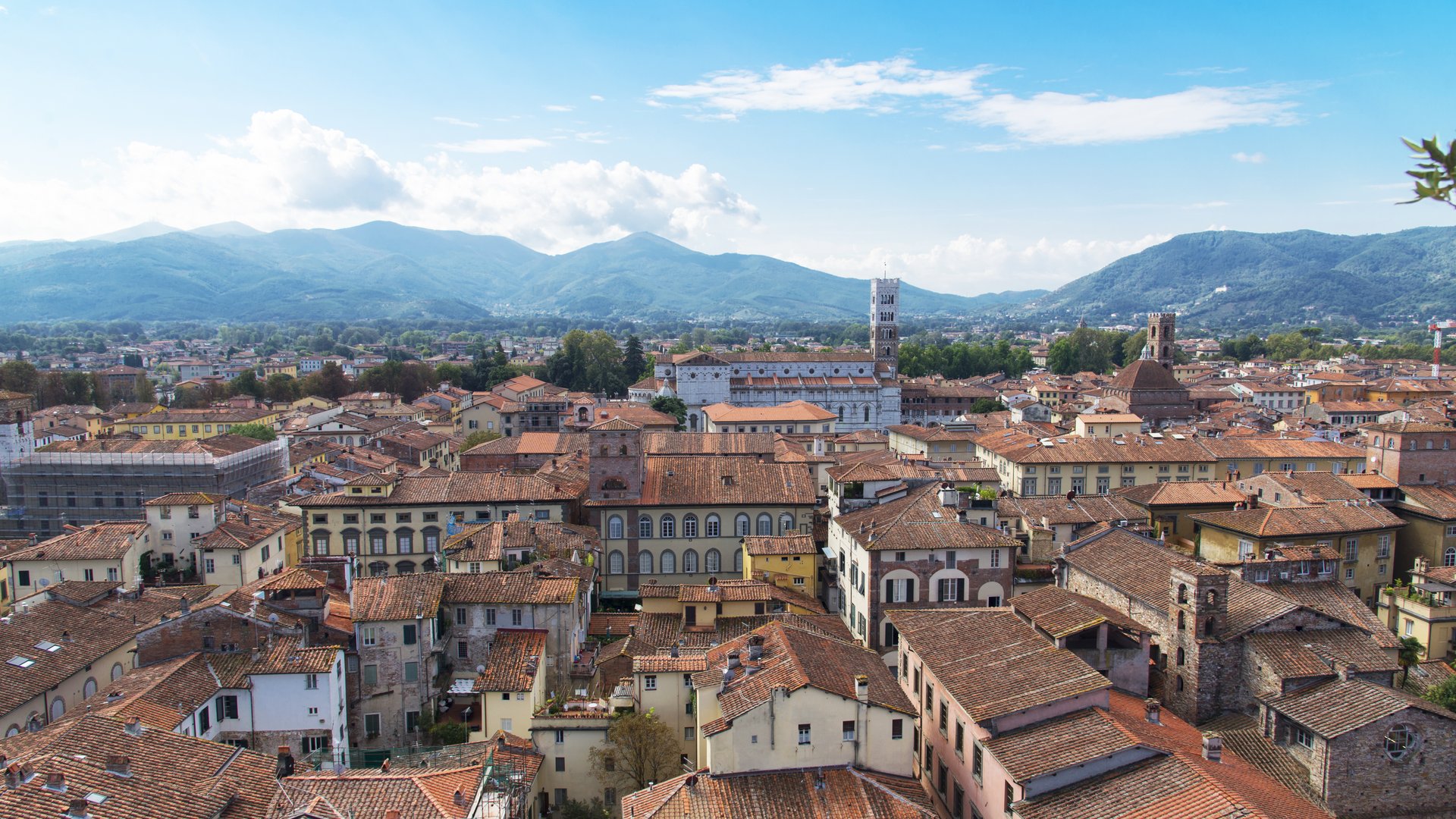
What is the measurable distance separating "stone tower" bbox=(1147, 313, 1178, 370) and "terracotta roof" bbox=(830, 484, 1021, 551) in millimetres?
94012

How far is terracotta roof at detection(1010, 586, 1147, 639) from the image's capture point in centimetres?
2516

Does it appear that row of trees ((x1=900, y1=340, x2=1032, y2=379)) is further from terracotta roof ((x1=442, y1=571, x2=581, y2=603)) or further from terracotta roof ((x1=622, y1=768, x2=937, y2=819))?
terracotta roof ((x1=622, y1=768, x2=937, y2=819))

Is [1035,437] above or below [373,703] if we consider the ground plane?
above

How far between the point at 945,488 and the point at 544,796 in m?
18.9

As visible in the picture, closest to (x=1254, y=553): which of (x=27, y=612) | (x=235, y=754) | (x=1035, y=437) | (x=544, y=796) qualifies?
(x=1035, y=437)

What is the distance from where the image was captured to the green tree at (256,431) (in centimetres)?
7538

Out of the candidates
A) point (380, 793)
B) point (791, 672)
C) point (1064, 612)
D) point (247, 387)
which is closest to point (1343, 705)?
→ point (1064, 612)

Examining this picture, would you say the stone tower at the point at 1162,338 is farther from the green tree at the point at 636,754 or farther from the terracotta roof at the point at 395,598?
the terracotta roof at the point at 395,598

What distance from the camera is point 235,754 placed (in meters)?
20.2

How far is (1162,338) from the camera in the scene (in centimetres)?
11662

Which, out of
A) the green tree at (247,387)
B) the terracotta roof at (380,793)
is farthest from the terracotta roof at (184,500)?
the green tree at (247,387)

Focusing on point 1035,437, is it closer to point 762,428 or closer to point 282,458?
point 762,428

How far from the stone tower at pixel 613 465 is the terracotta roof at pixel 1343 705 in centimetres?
2845

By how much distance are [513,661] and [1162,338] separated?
110 m
